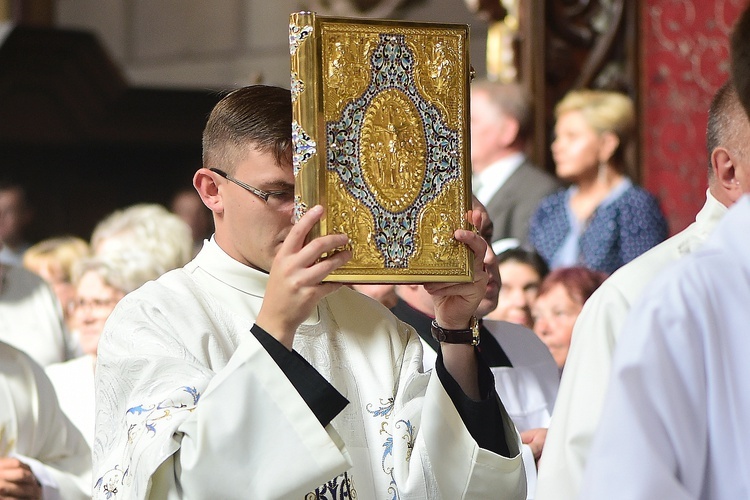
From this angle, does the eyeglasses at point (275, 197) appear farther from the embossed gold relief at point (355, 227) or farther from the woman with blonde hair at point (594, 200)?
the woman with blonde hair at point (594, 200)

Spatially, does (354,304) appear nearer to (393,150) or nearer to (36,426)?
(393,150)

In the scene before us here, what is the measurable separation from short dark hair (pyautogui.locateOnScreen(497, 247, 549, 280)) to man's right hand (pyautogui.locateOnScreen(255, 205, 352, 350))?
265cm

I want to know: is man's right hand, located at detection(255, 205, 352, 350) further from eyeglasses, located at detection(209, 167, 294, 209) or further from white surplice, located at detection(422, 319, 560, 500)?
white surplice, located at detection(422, 319, 560, 500)

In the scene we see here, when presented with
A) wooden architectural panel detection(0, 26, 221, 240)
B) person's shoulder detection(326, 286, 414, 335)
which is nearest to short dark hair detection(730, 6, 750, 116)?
person's shoulder detection(326, 286, 414, 335)

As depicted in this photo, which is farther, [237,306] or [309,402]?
[237,306]

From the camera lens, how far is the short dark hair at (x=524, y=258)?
5105mm

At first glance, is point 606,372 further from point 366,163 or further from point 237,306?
point 237,306

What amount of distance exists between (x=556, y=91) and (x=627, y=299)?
18.2 ft

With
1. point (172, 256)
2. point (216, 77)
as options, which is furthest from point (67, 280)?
point (216, 77)

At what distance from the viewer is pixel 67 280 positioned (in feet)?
23.8

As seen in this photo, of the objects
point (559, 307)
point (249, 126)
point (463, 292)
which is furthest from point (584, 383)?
point (559, 307)

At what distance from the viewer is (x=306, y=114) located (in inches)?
99.4

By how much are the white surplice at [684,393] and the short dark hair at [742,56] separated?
0.20 meters

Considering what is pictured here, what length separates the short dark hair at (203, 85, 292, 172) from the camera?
2.73 metres
